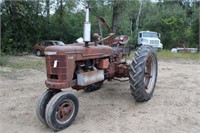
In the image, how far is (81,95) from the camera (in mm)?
6289

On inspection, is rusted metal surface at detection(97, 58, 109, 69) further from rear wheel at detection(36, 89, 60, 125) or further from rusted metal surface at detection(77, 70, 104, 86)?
rear wheel at detection(36, 89, 60, 125)

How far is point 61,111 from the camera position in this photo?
14.4 ft

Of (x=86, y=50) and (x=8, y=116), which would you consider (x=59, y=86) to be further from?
(x=8, y=116)

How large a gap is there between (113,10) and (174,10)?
30.4 feet

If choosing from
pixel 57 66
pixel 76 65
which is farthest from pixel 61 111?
pixel 76 65

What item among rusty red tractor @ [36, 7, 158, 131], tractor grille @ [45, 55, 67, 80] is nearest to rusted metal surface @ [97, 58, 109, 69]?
rusty red tractor @ [36, 7, 158, 131]

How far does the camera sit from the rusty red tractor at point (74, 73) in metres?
4.39

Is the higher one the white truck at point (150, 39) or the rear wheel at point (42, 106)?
the white truck at point (150, 39)

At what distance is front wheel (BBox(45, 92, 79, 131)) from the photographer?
4.23 m

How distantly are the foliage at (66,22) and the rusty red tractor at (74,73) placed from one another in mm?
13426

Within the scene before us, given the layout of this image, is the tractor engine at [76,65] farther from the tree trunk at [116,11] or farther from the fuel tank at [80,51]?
the tree trunk at [116,11]

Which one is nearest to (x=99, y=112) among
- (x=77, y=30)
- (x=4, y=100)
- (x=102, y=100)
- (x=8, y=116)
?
(x=102, y=100)

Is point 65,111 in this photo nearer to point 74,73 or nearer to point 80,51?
point 74,73

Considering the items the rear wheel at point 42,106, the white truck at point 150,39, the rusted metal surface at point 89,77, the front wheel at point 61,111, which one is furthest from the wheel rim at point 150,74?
the white truck at point 150,39
